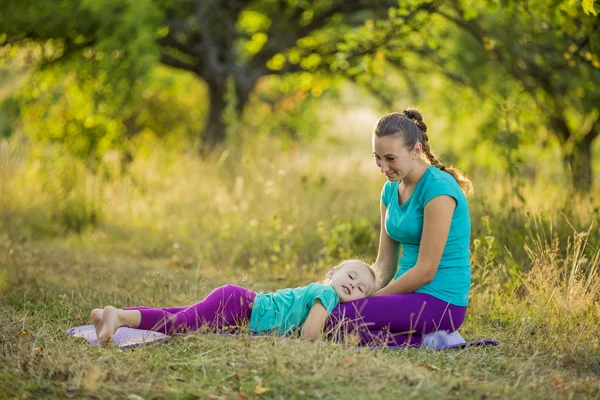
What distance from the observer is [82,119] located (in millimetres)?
10031

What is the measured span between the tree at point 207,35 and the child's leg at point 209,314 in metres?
3.83

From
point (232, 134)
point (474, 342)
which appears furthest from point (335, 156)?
point (474, 342)

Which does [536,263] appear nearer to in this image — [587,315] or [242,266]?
[587,315]

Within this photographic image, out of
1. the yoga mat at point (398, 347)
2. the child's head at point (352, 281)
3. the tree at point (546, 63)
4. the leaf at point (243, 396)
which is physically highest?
the tree at point (546, 63)

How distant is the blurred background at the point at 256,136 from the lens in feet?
21.8

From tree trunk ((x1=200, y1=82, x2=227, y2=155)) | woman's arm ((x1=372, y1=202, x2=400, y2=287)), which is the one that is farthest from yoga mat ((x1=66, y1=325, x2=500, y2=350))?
tree trunk ((x1=200, y1=82, x2=227, y2=155))

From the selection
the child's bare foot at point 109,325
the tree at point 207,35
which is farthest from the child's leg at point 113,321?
the tree at point 207,35

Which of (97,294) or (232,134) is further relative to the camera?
(232,134)

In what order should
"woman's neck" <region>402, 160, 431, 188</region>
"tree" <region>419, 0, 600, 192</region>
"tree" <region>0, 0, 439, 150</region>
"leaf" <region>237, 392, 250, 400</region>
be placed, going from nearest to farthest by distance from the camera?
"leaf" <region>237, 392, 250, 400</region>, "woman's neck" <region>402, 160, 431, 188</region>, "tree" <region>419, 0, 600, 192</region>, "tree" <region>0, 0, 439, 150</region>

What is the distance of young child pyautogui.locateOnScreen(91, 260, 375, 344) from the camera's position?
13.3ft

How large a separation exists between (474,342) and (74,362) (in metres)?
2.26

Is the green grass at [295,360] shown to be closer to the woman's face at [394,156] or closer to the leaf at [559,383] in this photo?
the leaf at [559,383]

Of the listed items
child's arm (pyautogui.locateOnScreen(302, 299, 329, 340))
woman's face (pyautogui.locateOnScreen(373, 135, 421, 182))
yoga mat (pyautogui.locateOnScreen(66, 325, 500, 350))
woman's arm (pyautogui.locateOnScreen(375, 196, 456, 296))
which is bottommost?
yoga mat (pyautogui.locateOnScreen(66, 325, 500, 350))

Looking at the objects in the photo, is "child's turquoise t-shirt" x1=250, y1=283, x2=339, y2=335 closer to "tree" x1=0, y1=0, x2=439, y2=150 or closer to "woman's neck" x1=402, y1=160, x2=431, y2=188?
"woman's neck" x1=402, y1=160, x2=431, y2=188
